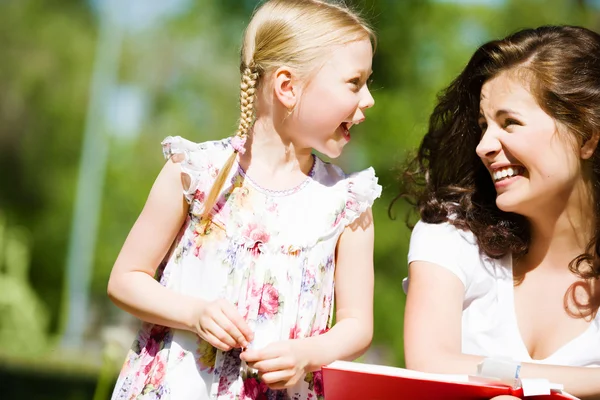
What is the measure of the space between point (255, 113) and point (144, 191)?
1687 cm

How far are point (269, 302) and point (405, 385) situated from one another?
0.55m

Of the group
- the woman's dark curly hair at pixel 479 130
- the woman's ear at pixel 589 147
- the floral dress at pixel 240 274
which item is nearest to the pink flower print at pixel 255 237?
the floral dress at pixel 240 274

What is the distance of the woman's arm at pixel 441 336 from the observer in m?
2.57

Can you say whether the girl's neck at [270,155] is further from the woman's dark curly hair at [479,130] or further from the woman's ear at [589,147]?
the woman's ear at [589,147]

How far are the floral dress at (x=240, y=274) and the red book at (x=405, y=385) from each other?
36 cm

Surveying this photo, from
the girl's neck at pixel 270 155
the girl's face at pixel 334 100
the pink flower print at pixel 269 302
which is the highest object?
the girl's face at pixel 334 100

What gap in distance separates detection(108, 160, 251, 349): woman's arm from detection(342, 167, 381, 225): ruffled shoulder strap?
49cm

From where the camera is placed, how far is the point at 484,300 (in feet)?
9.66

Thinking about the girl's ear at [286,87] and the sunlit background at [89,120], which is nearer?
the girl's ear at [286,87]

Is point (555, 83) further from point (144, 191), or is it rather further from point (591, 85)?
point (144, 191)

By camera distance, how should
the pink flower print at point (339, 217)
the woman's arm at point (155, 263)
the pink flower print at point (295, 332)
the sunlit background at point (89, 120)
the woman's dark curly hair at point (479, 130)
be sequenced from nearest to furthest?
the woman's arm at point (155, 263), the pink flower print at point (295, 332), the pink flower print at point (339, 217), the woman's dark curly hair at point (479, 130), the sunlit background at point (89, 120)

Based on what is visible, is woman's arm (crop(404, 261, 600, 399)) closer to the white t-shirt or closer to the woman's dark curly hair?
the white t-shirt

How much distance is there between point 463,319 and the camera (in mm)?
2963

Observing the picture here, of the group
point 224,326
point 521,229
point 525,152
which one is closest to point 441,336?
point 521,229
